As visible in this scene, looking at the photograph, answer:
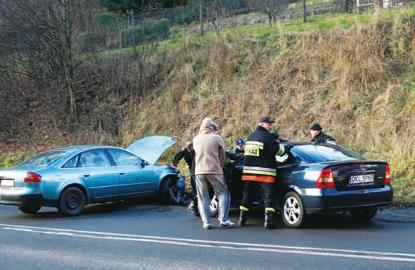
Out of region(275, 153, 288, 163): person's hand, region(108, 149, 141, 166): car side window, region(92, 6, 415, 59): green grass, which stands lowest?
region(108, 149, 141, 166): car side window

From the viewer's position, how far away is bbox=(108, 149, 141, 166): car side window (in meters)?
13.9

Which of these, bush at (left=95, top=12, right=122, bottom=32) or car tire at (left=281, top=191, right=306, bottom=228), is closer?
car tire at (left=281, top=191, right=306, bottom=228)

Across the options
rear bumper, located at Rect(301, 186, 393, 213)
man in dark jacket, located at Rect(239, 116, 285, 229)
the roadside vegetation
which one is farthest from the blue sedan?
the roadside vegetation

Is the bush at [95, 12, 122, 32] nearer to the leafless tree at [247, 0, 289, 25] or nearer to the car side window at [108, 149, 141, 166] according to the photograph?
the leafless tree at [247, 0, 289, 25]

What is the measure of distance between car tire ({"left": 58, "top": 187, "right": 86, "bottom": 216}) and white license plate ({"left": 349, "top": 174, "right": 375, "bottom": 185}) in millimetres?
5751

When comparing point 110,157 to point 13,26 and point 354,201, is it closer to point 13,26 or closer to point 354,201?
point 354,201

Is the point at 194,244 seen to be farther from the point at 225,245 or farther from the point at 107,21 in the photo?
the point at 107,21

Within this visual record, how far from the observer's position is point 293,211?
34.2 ft

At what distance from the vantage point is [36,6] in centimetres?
2388

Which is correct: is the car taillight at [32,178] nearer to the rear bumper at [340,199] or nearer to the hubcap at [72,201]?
the hubcap at [72,201]

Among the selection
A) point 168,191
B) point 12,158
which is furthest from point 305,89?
point 12,158

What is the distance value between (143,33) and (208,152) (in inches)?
667

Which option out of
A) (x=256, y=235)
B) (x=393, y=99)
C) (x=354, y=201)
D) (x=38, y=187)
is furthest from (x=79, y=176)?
(x=393, y=99)

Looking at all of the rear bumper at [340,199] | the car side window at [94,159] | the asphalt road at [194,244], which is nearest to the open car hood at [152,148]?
the car side window at [94,159]
